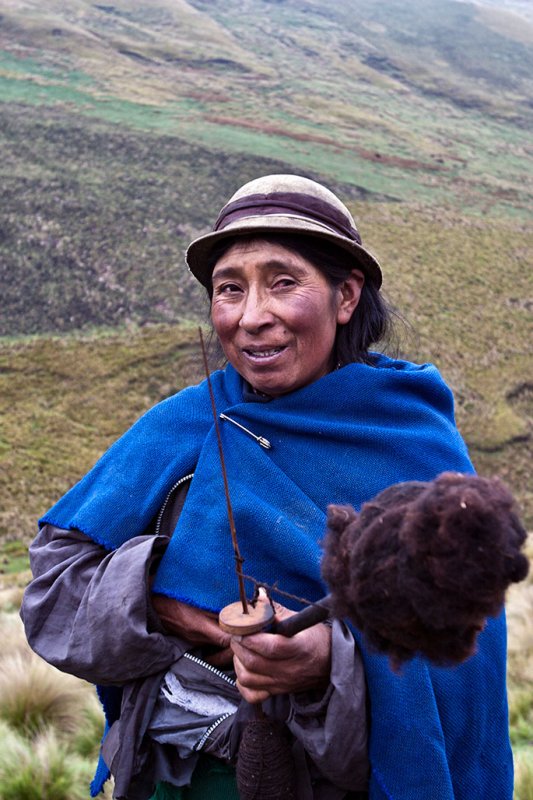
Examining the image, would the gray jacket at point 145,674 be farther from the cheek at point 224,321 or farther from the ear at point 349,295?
the ear at point 349,295

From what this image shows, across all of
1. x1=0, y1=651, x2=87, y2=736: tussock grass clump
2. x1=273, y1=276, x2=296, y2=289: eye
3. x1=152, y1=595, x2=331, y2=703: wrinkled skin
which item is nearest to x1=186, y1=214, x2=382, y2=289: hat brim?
x1=273, y1=276, x2=296, y2=289: eye

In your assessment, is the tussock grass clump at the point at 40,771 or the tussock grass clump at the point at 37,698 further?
the tussock grass clump at the point at 37,698

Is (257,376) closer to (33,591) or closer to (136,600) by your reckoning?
(136,600)

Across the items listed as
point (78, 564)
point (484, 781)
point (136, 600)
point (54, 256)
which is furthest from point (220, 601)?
point (54, 256)

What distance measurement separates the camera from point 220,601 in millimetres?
1911

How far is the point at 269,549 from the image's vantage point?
6.33ft

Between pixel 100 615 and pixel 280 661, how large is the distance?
0.51 m

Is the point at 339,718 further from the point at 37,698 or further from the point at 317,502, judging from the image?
the point at 37,698

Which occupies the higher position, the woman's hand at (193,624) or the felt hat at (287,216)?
the felt hat at (287,216)

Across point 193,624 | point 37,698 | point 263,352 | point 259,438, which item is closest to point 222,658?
point 193,624

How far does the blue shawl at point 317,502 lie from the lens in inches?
69.3

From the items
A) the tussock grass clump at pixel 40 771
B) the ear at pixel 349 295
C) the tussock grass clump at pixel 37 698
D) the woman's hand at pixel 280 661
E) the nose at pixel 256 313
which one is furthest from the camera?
the tussock grass clump at pixel 37 698

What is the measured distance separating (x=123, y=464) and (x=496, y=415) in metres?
11.4

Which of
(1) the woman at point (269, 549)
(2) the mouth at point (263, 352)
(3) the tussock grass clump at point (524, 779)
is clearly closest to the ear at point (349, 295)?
(1) the woman at point (269, 549)
